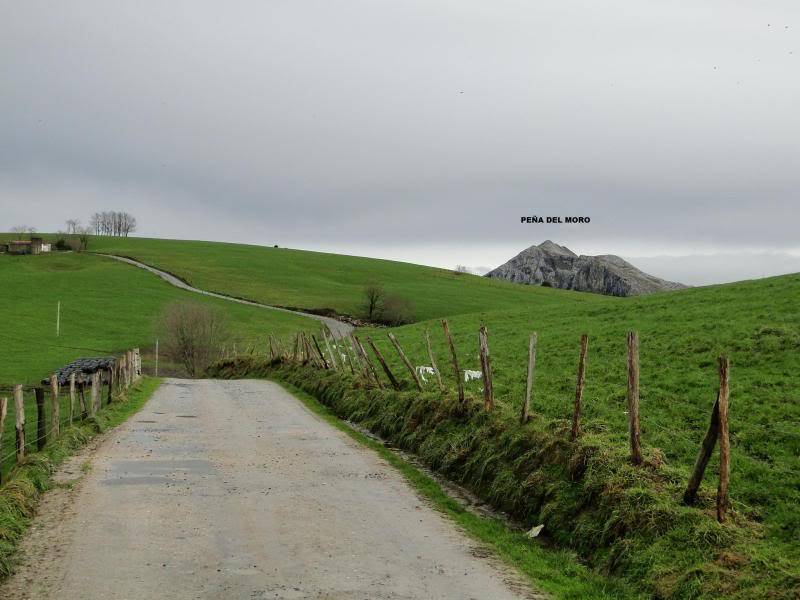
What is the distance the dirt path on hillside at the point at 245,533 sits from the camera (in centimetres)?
901

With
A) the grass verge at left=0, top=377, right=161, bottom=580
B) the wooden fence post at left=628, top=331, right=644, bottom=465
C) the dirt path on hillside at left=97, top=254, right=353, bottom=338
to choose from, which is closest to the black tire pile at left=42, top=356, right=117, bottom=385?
the dirt path on hillside at left=97, top=254, right=353, bottom=338

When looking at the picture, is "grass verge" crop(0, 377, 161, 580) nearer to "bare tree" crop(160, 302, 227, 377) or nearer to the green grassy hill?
the green grassy hill

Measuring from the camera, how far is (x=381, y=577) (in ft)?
30.8

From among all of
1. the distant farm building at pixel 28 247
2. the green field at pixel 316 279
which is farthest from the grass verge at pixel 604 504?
the distant farm building at pixel 28 247

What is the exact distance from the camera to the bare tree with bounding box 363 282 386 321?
3848 inches

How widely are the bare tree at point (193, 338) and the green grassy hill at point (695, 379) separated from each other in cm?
2513

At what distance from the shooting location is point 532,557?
35.3 feet

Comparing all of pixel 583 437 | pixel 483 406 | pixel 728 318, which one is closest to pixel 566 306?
pixel 728 318

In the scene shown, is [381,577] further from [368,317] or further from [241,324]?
[368,317]

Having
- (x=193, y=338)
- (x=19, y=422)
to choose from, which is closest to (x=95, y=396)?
(x=19, y=422)

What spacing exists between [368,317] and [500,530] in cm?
8511

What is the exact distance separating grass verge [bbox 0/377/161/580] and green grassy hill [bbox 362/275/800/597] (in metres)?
8.98

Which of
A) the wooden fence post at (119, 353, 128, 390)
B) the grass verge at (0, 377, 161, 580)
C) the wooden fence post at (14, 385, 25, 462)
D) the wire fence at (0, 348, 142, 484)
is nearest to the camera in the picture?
the grass verge at (0, 377, 161, 580)

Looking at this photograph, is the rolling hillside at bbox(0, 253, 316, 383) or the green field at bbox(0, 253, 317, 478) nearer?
the green field at bbox(0, 253, 317, 478)
